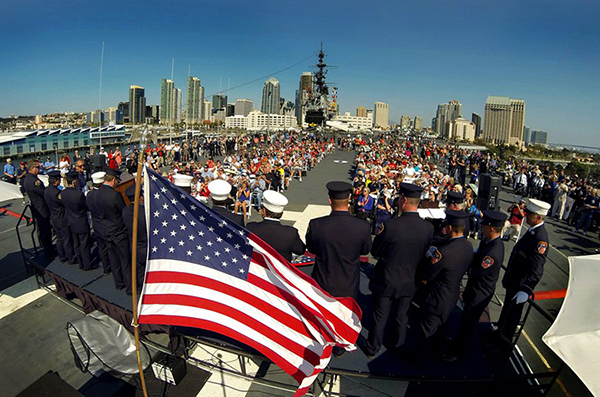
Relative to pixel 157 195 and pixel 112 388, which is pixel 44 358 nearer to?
pixel 112 388

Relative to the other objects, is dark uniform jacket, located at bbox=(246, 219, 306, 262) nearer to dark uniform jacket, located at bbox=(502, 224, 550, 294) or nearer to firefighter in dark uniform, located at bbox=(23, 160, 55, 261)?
dark uniform jacket, located at bbox=(502, 224, 550, 294)

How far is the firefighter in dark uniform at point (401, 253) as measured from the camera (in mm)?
3609

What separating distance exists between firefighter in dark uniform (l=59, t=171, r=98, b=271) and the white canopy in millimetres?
6612

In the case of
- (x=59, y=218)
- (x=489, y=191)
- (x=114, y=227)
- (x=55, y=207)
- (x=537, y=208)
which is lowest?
(x=59, y=218)

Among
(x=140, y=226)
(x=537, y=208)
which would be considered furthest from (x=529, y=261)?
(x=140, y=226)

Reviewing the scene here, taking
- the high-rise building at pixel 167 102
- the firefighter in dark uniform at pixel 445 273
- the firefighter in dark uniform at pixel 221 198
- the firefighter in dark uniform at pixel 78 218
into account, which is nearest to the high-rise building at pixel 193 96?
the high-rise building at pixel 167 102

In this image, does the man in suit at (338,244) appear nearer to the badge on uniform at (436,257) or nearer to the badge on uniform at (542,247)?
the badge on uniform at (436,257)

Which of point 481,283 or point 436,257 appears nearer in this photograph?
point 436,257

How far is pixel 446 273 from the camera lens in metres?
3.67

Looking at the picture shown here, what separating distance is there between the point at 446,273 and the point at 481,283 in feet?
2.30

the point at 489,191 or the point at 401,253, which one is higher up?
the point at 489,191

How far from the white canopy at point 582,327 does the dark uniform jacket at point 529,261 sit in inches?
63.6

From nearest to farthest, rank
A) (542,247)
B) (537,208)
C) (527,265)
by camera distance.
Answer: (542,247), (527,265), (537,208)

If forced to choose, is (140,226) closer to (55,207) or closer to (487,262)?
(55,207)
